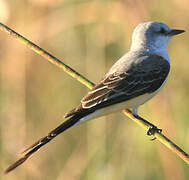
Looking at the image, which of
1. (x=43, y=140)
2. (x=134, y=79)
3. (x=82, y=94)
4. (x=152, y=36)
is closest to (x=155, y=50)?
(x=152, y=36)

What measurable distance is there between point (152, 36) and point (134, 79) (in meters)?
0.77

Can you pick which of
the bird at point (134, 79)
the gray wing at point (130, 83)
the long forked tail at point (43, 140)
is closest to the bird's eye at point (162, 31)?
the bird at point (134, 79)

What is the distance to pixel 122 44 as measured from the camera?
17.2ft

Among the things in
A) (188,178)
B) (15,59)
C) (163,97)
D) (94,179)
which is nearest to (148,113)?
(163,97)

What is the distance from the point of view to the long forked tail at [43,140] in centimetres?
285

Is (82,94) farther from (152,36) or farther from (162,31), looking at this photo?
(162,31)

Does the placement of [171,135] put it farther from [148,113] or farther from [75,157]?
[75,157]

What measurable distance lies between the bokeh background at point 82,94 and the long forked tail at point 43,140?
0.79 m

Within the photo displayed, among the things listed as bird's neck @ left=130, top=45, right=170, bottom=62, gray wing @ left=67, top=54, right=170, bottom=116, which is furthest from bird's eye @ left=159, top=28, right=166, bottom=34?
gray wing @ left=67, top=54, right=170, bottom=116

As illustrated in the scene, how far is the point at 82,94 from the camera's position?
5.67m

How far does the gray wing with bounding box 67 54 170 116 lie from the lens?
3.81m

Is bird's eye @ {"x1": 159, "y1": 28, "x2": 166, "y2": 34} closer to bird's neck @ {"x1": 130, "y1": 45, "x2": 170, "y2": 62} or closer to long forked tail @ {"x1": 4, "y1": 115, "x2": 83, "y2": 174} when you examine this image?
bird's neck @ {"x1": 130, "y1": 45, "x2": 170, "y2": 62}

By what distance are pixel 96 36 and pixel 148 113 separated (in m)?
1.07

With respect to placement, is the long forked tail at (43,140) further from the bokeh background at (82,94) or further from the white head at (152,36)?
the white head at (152,36)
